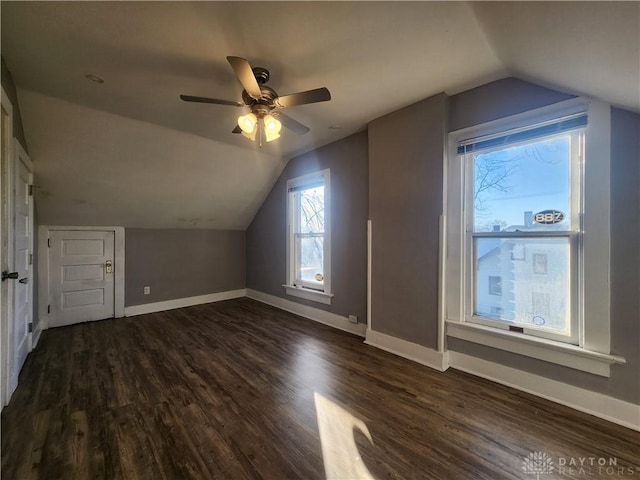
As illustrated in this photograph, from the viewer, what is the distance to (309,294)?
3928 mm

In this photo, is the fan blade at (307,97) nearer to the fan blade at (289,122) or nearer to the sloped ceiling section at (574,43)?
the fan blade at (289,122)

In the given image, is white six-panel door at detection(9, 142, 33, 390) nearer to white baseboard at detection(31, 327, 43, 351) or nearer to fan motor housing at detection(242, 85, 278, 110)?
white baseboard at detection(31, 327, 43, 351)

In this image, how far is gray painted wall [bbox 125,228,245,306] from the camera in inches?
165

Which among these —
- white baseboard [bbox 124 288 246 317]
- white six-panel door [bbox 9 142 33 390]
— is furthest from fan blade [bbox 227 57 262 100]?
white baseboard [bbox 124 288 246 317]

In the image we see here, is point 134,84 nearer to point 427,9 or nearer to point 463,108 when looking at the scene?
point 427,9

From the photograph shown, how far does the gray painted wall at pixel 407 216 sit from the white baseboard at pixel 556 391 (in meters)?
0.36

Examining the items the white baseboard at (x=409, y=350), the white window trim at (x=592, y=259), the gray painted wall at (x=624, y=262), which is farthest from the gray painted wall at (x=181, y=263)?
the gray painted wall at (x=624, y=262)

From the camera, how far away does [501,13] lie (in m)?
1.43

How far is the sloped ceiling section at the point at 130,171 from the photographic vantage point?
Result: 8.90 feet

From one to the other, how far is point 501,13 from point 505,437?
241cm

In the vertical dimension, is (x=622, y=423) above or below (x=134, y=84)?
below

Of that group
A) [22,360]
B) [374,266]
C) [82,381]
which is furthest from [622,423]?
[22,360]

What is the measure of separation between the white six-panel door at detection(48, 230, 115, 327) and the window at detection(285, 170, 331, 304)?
8.62ft

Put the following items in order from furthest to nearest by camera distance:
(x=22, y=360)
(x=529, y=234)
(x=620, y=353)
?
(x=22, y=360)
(x=529, y=234)
(x=620, y=353)
